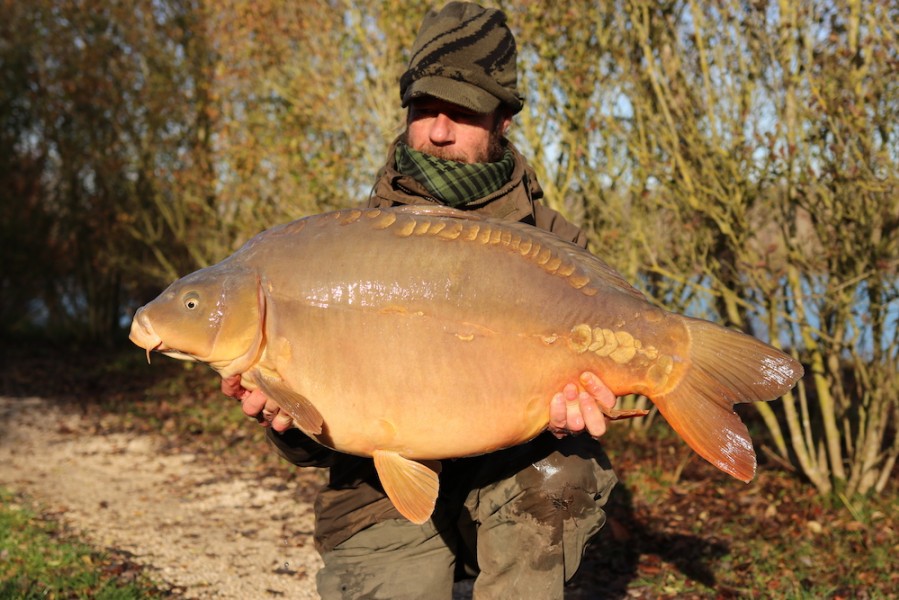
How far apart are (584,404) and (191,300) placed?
34.1 inches

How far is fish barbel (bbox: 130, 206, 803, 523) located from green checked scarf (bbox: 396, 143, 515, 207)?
0.46 meters

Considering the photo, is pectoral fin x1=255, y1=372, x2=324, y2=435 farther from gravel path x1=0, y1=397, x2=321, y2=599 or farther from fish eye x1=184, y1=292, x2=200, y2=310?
gravel path x1=0, y1=397, x2=321, y2=599

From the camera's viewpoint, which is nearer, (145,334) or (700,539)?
(145,334)

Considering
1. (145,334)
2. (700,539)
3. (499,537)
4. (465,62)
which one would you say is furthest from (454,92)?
(700,539)

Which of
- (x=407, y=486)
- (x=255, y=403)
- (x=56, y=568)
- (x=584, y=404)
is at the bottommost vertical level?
(x=56, y=568)

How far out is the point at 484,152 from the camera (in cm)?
256

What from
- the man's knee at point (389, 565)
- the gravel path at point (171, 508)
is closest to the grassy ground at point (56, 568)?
the gravel path at point (171, 508)

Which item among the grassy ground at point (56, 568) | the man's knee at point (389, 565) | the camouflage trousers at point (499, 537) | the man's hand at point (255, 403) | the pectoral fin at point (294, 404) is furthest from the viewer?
the grassy ground at point (56, 568)

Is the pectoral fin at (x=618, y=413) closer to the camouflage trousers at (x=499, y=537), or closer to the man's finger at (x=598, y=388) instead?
the man's finger at (x=598, y=388)

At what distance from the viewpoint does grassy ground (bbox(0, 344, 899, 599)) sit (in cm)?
328

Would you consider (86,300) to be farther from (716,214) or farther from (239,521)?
(716,214)

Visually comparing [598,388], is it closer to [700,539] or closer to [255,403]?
[255,403]

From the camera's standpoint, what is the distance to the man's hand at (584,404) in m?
1.90

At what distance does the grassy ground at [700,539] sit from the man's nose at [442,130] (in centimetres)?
186
